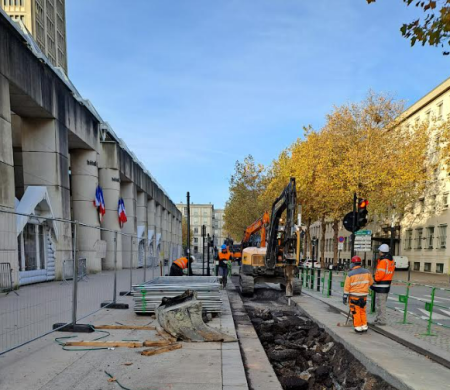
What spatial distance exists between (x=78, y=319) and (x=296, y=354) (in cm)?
408

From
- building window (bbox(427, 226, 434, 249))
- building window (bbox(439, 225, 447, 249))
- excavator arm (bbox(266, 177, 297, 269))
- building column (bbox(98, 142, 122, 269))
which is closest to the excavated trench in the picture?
excavator arm (bbox(266, 177, 297, 269))

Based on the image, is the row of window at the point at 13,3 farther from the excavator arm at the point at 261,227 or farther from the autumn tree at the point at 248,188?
the excavator arm at the point at 261,227

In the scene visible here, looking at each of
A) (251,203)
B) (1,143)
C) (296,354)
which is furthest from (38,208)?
(251,203)

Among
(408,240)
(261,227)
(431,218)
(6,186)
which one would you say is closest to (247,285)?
(261,227)

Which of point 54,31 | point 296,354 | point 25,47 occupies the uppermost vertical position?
point 54,31

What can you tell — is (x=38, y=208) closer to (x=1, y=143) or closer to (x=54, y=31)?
(x=1, y=143)

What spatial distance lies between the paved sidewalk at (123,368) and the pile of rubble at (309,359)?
103cm

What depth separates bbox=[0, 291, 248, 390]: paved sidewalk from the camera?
13.5ft

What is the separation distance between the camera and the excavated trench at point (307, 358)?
5.28 m

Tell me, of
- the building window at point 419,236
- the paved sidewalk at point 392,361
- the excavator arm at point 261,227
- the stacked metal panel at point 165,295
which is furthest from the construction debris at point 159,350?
the building window at point 419,236

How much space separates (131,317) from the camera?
793 cm

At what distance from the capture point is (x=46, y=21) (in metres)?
70.1

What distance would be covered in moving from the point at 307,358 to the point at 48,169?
1342 centimetres

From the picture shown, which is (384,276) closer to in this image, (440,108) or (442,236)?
(442,236)
